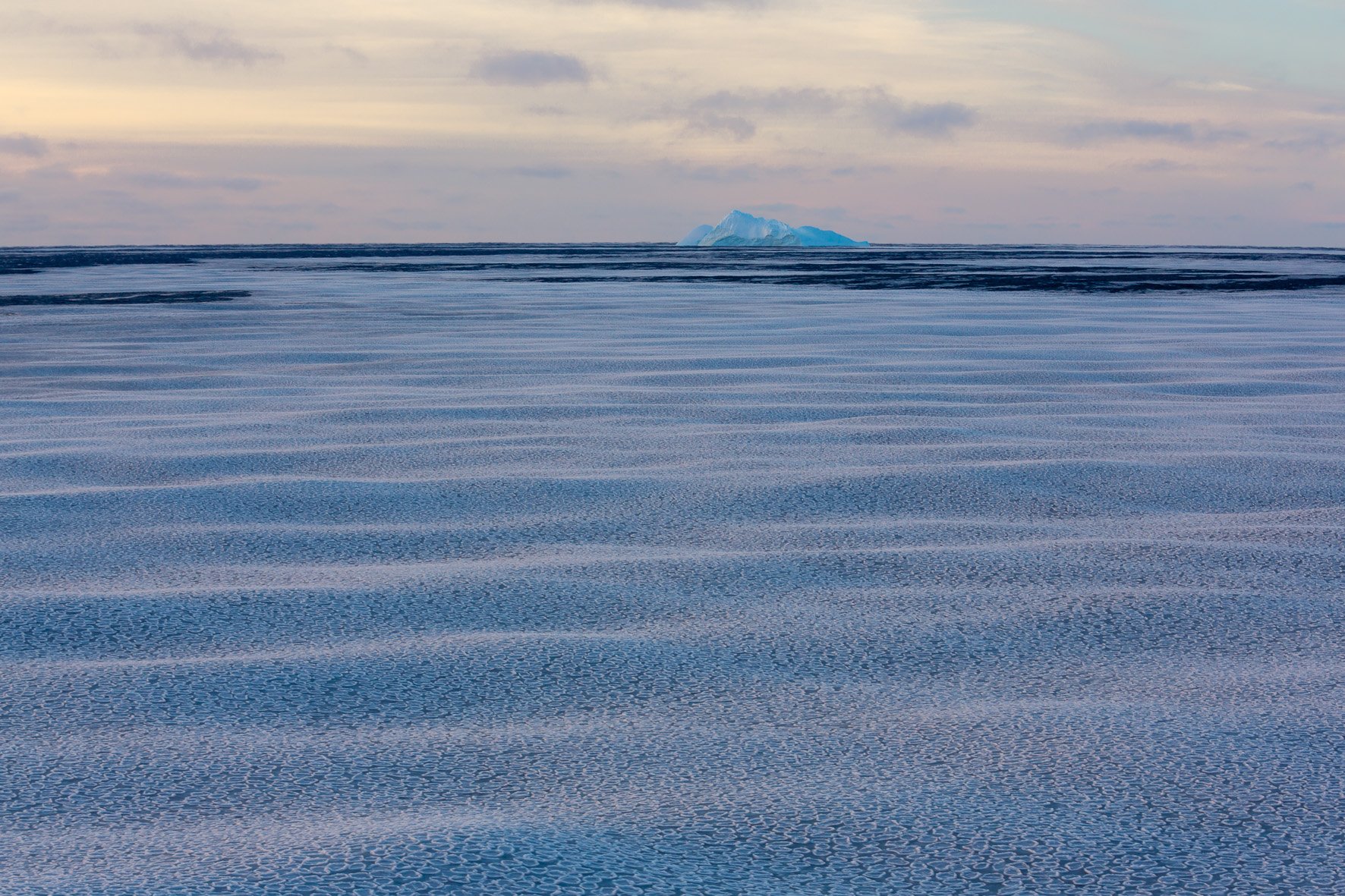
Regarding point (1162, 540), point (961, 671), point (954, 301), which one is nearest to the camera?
point (961, 671)

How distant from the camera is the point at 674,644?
3.00 m

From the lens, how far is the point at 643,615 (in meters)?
3.24

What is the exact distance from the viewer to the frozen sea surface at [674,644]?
1984 millimetres

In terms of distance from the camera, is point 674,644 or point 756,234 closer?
point 674,644

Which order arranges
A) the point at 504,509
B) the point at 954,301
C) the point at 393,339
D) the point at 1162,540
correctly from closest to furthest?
the point at 1162,540, the point at 504,509, the point at 393,339, the point at 954,301

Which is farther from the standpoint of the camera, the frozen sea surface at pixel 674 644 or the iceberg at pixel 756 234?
the iceberg at pixel 756 234

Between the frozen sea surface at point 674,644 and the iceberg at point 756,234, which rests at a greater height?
the iceberg at point 756,234

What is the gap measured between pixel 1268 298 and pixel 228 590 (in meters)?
18.5

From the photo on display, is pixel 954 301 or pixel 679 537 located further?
pixel 954 301

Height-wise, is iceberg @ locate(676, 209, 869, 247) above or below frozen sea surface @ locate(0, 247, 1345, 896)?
above

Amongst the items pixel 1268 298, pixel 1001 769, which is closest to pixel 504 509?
pixel 1001 769

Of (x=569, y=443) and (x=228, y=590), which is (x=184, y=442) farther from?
(x=228, y=590)

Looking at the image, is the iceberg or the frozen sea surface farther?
the iceberg

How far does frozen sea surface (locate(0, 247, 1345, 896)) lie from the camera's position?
6.51ft
